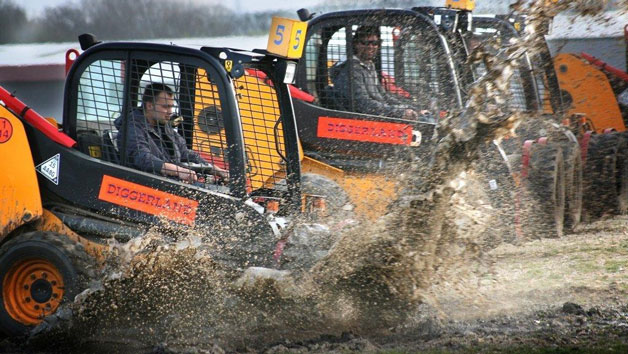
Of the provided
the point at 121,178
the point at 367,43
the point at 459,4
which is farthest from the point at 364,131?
the point at 121,178

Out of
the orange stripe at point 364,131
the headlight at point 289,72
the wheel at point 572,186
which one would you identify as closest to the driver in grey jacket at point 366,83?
the orange stripe at point 364,131

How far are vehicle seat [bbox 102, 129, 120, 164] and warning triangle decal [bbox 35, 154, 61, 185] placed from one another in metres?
0.29

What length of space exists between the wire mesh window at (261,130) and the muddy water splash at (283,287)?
69cm

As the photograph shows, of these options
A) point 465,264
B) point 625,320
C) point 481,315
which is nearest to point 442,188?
point 465,264

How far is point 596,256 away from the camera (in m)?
7.82

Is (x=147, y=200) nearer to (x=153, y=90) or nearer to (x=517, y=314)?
(x=153, y=90)

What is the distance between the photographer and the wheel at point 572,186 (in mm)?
8773

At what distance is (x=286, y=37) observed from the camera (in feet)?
19.1

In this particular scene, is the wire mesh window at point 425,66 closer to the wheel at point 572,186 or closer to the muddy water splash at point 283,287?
the wheel at point 572,186

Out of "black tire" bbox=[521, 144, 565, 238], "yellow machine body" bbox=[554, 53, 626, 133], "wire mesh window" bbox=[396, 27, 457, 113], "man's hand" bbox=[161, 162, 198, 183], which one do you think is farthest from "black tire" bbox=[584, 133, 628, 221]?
"man's hand" bbox=[161, 162, 198, 183]

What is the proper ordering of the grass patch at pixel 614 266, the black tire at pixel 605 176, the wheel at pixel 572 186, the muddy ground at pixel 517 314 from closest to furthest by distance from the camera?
the muddy ground at pixel 517 314 < the grass patch at pixel 614 266 < the wheel at pixel 572 186 < the black tire at pixel 605 176

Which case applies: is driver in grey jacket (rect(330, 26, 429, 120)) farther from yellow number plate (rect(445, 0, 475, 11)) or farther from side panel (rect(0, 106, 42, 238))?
side panel (rect(0, 106, 42, 238))

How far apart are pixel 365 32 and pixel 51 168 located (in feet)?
11.3

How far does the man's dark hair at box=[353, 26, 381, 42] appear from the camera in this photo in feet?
27.0
